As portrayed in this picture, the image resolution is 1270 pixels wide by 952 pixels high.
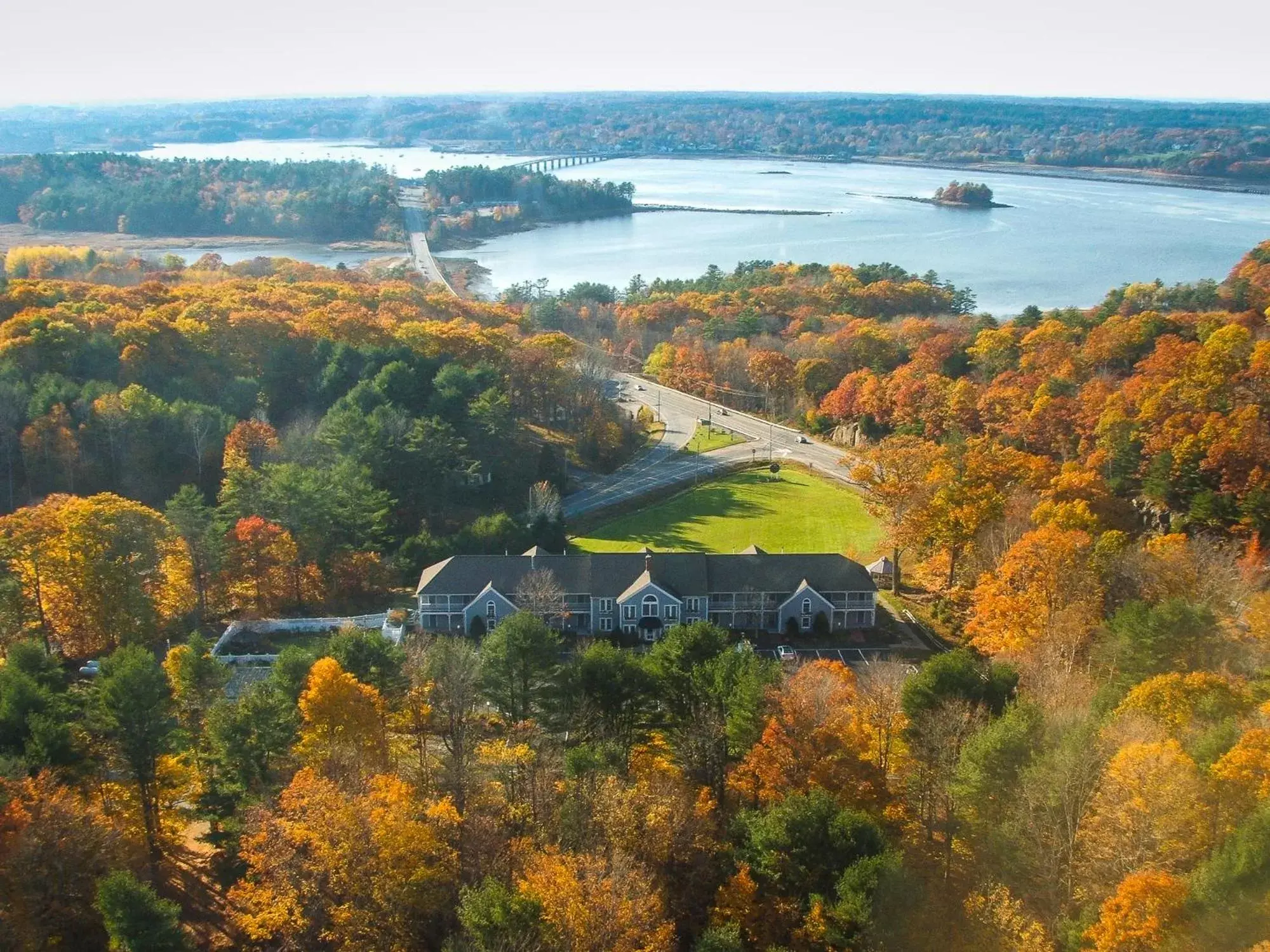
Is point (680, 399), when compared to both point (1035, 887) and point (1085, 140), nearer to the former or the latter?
point (1035, 887)

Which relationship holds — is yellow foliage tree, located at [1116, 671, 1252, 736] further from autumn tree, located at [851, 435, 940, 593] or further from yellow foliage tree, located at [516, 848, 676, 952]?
autumn tree, located at [851, 435, 940, 593]

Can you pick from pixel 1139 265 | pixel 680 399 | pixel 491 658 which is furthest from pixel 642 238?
pixel 491 658

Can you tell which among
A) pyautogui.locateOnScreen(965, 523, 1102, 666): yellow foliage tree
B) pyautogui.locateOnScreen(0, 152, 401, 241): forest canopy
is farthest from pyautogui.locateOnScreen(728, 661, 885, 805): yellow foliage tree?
pyautogui.locateOnScreen(0, 152, 401, 241): forest canopy

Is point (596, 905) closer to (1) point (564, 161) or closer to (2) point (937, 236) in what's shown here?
(2) point (937, 236)

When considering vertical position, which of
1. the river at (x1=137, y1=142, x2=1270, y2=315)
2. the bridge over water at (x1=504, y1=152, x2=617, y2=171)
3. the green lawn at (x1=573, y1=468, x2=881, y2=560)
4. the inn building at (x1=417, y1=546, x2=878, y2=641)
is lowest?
the green lawn at (x1=573, y1=468, x2=881, y2=560)

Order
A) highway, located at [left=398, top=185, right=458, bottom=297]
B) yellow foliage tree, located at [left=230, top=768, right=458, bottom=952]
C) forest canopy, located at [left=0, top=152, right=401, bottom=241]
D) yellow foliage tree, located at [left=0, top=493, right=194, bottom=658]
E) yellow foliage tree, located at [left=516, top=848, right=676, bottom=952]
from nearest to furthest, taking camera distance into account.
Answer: yellow foliage tree, located at [left=516, top=848, right=676, bottom=952] → yellow foliage tree, located at [left=230, top=768, right=458, bottom=952] → yellow foliage tree, located at [left=0, top=493, right=194, bottom=658] → highway, located at [left=398, top=185, right=458, bottom=297] → forest canopy, located at [left=0, top=152, right=401, bottom=241]

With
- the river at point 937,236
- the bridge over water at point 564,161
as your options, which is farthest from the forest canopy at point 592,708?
the bridge over water at point 564,161

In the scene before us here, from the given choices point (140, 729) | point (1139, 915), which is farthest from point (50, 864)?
point (1139, 915)
